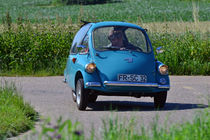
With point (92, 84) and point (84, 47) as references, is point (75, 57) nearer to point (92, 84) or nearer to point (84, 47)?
point (84, 47)

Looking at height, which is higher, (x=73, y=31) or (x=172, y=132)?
(x=172, y=132)

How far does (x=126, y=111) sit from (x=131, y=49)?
1.41m

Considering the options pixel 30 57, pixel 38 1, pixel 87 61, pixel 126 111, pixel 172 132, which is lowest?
pixel 38 1

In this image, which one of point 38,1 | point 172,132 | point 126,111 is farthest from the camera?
point 38,1

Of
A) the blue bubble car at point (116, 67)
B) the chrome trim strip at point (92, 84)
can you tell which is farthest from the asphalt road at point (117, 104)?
the chrome trim strip at point (92, 84)

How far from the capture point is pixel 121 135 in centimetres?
612

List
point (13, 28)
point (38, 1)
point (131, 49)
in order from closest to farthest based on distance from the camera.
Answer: point (131, 49)
point (13, 28)
point (38, 1)

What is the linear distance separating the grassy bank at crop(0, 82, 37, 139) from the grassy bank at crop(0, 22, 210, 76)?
7.20 m

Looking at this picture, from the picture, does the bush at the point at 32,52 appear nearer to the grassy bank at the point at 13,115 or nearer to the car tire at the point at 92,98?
the car tire at the point at 92,98

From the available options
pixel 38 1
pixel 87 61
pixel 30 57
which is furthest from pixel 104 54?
pixel 38 1

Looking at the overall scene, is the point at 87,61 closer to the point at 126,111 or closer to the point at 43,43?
the point at 126,111

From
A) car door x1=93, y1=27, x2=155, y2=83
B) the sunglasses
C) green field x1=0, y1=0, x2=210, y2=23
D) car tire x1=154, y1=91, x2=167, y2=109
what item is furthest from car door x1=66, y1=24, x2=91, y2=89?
green field x1=0, y1=0, x2=210, y2=23

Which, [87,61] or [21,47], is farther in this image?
[21,47]

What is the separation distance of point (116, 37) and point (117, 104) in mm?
1418
